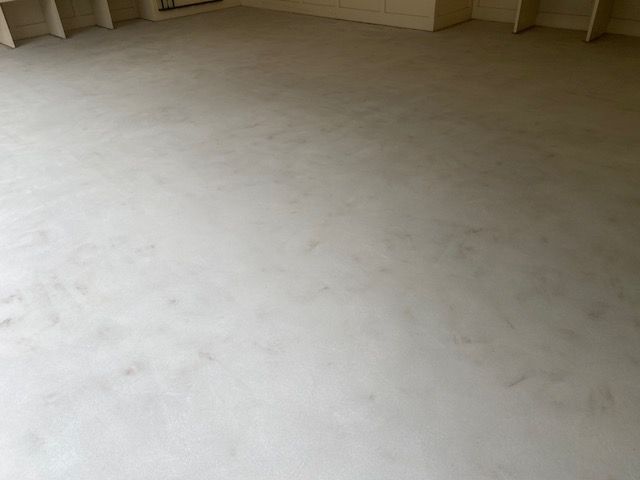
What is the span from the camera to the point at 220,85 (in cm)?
358

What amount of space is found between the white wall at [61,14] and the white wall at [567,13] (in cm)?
406

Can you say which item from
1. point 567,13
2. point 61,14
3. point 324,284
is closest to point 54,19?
point 61,14

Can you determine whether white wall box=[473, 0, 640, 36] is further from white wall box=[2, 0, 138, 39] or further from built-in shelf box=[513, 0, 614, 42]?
white wall box=[2, 0, 138, 39]

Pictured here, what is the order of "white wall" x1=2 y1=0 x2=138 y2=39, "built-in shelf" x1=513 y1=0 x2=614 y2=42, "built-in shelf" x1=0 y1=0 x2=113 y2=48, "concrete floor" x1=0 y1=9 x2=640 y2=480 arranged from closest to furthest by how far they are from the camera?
"concrete floor" x1=0 y1=9 x2=640 y2=480 < "built-in shelf" x1=513 y1=0 x2=614 y2=42 < "built-in shelf" x1=0 y1=0 x2=113 y2=48 < "white wall" x1=2 y1=0 x2=138 y2=39

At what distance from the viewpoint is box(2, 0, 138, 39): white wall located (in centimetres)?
495

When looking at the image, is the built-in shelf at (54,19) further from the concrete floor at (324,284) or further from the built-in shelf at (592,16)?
the built-in shelf at (592,16)

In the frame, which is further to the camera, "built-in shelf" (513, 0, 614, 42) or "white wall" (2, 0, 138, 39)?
"white wall" (2, 0, 138, 39)

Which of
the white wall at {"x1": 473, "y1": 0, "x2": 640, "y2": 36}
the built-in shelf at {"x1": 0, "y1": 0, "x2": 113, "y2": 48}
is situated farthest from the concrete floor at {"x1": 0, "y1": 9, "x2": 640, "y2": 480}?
the built-in shelf at {"x1": 0, "y1": 0, "x2": 113, "y2": 48}

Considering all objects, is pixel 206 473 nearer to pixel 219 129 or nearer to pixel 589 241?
pixel 589 241

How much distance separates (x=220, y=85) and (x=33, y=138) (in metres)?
1.32

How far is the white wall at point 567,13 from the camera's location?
4.39 meters

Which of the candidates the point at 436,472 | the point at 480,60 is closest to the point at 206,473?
the point at 436,472

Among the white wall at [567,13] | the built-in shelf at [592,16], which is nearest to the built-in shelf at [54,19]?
the white wall at [567,13]

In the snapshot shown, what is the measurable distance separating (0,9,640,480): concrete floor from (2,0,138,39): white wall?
87.6 inches
